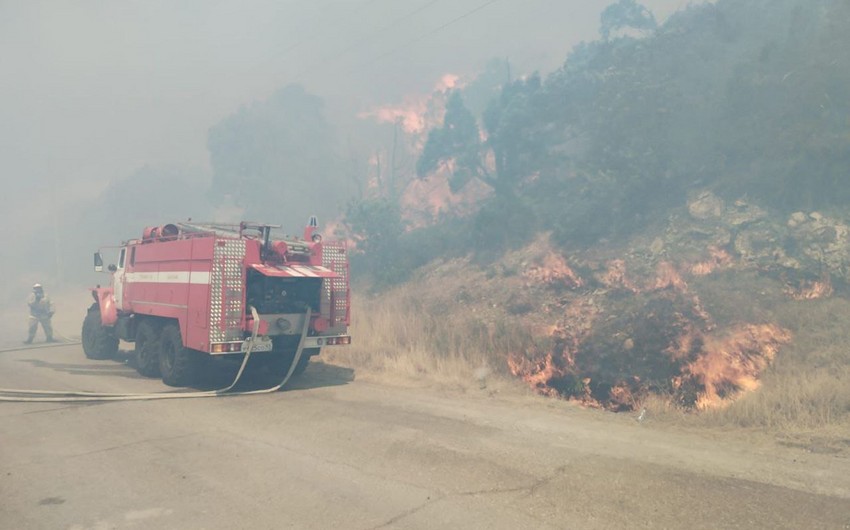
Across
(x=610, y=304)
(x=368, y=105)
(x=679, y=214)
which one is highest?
(x=368, y=105)

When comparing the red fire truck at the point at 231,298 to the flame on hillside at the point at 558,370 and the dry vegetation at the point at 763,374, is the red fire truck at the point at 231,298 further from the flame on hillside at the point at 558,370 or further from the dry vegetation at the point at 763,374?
the flame on hillside at the point at 558,370

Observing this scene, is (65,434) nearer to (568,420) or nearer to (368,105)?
(568,420)

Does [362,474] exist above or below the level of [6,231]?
below

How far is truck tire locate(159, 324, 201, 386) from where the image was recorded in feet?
31.2

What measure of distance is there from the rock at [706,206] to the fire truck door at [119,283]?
60.4 feet

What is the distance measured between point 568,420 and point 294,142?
53183 millimetres

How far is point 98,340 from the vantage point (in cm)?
1347

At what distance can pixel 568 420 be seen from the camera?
7098mm

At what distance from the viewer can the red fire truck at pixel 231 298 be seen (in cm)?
888

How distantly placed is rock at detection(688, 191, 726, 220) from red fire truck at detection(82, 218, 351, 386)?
14.7m

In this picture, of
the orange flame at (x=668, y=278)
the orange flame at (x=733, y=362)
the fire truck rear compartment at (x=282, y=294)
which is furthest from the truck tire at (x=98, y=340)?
the orange flame at (x=668, y=278)

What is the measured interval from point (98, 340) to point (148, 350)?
379 cm

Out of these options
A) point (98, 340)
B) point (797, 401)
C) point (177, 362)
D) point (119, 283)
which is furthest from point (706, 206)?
point (98, 340)

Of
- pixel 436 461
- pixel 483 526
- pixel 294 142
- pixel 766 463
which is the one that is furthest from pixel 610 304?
pixel 294 142
